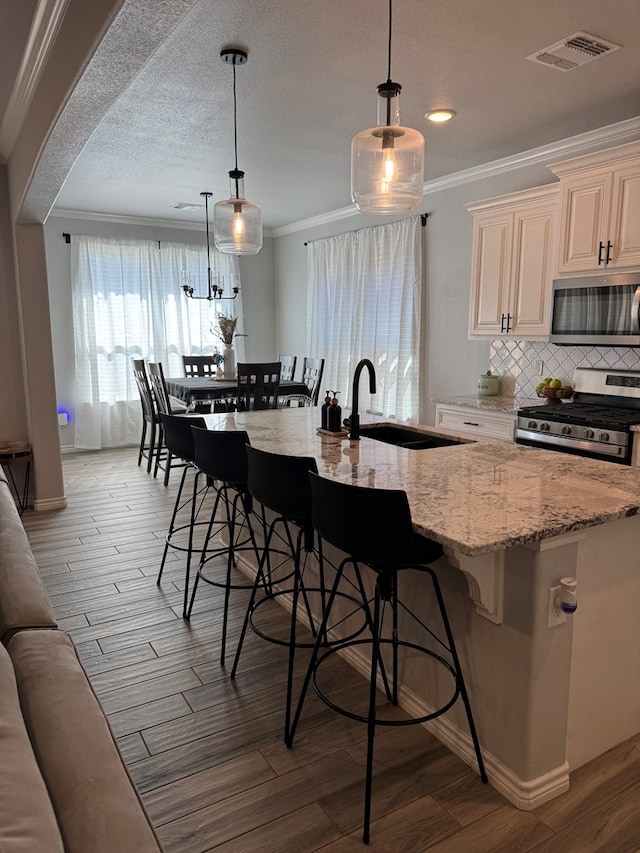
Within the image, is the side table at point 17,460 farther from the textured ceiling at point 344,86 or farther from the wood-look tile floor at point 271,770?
the textured ceiling at point 344,86

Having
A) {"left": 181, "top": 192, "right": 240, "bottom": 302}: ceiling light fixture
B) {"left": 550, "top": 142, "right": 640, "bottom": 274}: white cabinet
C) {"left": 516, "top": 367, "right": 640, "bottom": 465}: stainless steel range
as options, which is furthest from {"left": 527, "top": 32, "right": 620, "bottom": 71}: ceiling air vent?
{"left": 181, "top": 192, "right": 240, "bottom": 302}: ceiling light fixture

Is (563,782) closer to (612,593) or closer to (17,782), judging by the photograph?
(612,593)

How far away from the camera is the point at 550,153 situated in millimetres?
4121

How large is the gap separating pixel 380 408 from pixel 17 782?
5371 mm

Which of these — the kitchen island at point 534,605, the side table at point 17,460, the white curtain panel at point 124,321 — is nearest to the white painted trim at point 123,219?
the white curtain panel at point 124,321

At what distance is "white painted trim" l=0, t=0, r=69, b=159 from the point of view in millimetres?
2250

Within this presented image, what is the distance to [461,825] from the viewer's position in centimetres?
168

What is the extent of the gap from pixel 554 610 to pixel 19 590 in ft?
4.94

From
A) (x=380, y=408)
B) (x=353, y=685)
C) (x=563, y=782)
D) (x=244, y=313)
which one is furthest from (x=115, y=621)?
(x=244, y=313)

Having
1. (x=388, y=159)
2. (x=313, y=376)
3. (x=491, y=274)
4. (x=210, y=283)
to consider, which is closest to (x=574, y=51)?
(x=388, y=159)

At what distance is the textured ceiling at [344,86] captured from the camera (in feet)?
7.98

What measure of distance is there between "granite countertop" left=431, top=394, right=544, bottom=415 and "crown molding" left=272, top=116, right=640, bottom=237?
170 centimetres

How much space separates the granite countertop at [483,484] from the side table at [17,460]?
2.55 meters

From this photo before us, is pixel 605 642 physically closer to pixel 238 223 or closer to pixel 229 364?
pixel 238 223
